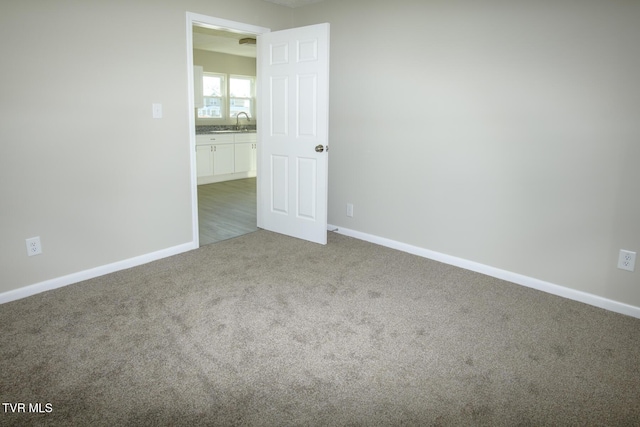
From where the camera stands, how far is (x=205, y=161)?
7621 millimetres

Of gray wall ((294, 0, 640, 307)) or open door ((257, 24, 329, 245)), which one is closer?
gray wall ((294, 0, 640, 307))

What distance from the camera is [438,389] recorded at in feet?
7.25

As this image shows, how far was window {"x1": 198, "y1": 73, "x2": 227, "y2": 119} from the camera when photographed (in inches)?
334

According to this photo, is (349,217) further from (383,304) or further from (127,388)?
(127,388)

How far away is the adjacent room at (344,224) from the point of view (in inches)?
88.0

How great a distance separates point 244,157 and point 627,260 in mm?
6490

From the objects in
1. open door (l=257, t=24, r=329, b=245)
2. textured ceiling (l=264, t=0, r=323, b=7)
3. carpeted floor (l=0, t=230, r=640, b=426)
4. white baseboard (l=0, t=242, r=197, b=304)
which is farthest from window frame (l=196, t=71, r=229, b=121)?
carpeted floor (l=0, t=230, r=640, b=426)

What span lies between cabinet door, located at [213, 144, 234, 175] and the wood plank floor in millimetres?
228

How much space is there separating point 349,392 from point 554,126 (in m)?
2.39

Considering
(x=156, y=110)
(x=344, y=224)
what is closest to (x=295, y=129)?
(x=344, y=224)

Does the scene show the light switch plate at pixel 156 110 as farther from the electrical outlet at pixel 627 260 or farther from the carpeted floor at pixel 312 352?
the electrical outlet at pixel 627 260

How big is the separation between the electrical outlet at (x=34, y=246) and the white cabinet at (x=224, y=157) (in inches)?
170

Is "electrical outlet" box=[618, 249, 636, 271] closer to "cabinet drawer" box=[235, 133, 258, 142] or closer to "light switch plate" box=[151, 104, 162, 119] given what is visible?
"light switch plate" box=[151, 104, 162, 119]

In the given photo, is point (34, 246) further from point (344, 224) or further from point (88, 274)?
point (344, 224)
